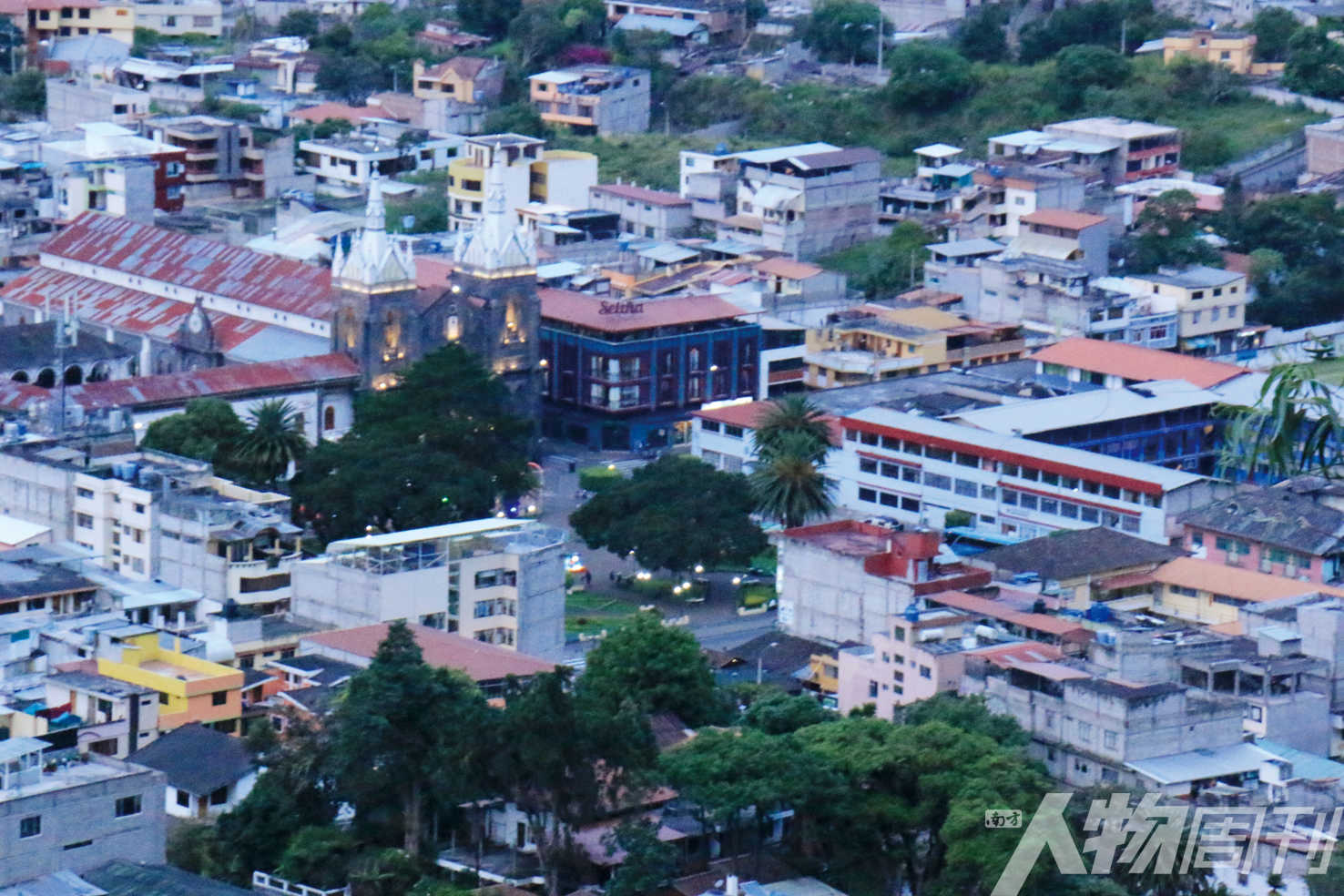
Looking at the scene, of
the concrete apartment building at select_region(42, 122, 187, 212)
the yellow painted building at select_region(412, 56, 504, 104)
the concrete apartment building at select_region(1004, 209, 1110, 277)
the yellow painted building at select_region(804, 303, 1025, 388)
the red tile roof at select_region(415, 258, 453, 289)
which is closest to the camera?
the red tile roof at select_region(415, 258, 453, 289)

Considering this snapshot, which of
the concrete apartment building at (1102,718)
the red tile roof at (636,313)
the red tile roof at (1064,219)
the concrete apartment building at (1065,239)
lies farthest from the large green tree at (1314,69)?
the concrete apartment building at (1102,718)

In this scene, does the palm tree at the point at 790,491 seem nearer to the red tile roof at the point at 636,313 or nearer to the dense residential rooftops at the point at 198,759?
the red tile roof at the point at 636,313

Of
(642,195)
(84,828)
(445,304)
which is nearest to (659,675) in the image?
(84,828)

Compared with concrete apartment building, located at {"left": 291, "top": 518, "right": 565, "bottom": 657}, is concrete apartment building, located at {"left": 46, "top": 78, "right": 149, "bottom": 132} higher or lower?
higher

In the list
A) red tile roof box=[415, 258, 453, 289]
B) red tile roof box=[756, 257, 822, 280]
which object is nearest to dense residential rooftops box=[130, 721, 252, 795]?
red tile roof box=[415, 258, 453, 289]

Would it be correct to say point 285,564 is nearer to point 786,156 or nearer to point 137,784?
point 137,784
